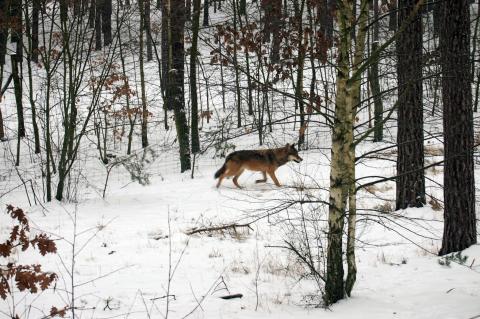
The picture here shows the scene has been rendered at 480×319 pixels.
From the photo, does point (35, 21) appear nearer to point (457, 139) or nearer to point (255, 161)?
point (255, 161)

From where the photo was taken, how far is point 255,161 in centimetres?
1363

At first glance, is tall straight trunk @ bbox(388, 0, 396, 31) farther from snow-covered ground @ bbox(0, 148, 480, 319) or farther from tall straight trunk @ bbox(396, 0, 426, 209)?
snow-covered ground @ bbox(0, 148, 480, 319)

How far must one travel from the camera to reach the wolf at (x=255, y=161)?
44.0 ft

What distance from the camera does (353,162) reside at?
4.97 metres

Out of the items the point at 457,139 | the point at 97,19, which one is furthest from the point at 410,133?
the point at 97,19

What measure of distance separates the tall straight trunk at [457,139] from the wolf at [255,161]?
6660 mm

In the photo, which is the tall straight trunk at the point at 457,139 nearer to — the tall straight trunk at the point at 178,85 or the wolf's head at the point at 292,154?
the wolf's head at the point at 292,154

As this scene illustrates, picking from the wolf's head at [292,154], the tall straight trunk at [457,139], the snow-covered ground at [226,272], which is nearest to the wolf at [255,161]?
the wolf's head at [292,154]

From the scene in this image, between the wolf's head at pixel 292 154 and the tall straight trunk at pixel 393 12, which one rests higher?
the tall straight trunk at pixel 393 12

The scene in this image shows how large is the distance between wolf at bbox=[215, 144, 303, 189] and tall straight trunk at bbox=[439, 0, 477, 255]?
21.8ft

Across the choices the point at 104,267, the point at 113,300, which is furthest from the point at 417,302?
the point at 104,267

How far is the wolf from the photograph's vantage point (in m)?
13.4

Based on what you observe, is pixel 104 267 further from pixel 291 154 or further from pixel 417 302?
pixel 291 154

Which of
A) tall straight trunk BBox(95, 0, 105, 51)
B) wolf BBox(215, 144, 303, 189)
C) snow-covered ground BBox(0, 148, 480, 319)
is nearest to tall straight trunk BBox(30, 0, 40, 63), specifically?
tall straight trunk BBox(95, 0, 105, 51)
